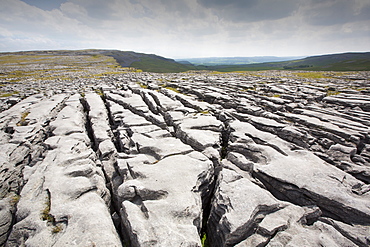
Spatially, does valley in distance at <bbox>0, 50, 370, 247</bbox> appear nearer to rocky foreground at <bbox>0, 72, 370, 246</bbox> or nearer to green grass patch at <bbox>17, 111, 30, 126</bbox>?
rocky foreground at <bbox>0, 72, 370, 246</bbox>

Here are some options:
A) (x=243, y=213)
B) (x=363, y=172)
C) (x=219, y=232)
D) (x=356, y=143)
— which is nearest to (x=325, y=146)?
(x=356, y=143)

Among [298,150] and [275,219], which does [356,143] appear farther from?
[275,219]

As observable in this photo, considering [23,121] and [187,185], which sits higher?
[23,121]

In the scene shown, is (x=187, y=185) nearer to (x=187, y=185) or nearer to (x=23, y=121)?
(x=187, y=185)

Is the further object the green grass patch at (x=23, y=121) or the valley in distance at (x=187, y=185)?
the green grass patch at (x=23, y=121)

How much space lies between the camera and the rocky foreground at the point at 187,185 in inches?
359

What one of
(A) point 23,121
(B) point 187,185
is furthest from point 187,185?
(A) point 23,121

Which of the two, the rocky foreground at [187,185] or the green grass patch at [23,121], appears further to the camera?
the green grass patch at [23,121]

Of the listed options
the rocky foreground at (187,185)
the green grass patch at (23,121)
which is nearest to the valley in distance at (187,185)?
the rocky foreground at (187,185)

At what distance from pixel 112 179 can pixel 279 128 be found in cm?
2024

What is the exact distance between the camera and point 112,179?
14.4 metres

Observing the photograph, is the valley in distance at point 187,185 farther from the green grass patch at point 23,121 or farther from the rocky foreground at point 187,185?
the green grass patch at point 23,121

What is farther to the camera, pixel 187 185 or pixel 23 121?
pixel 23 121

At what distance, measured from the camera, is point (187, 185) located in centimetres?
1198
